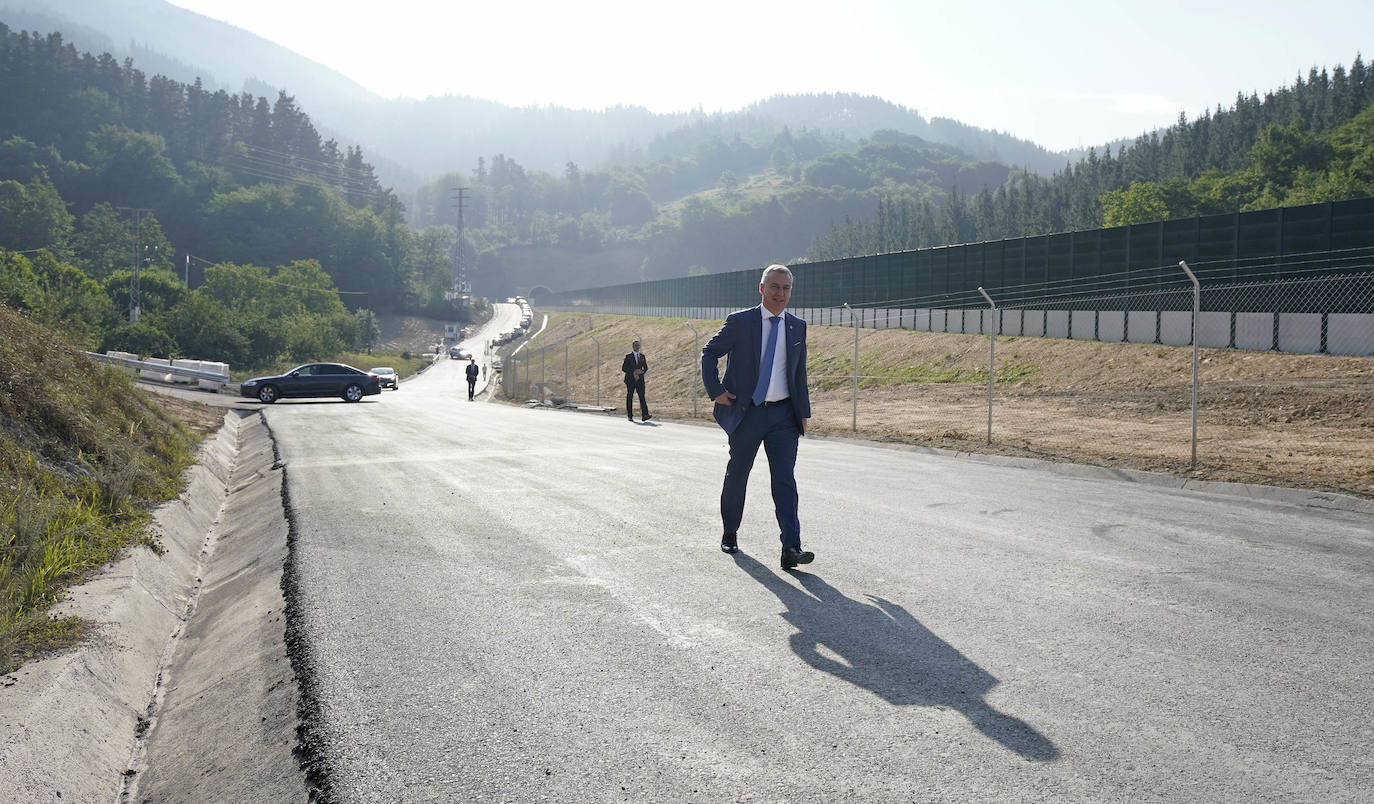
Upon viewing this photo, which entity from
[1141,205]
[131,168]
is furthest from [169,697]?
[131,168]

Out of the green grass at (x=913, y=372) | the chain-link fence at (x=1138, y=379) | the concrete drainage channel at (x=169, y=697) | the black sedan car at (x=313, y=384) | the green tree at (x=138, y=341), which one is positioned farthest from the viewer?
the green tree at (x=138, y=341)

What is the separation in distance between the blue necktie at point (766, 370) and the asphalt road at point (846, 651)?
3.92 ft

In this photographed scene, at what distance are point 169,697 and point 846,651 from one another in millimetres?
3499

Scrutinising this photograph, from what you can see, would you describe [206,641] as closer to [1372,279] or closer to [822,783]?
[822,783]

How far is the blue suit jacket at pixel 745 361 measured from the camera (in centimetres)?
709

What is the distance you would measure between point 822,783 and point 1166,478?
10323 mm

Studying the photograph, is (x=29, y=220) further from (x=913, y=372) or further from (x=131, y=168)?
(x=913, y=372)

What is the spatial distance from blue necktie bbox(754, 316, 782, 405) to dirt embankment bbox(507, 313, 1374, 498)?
7153mm

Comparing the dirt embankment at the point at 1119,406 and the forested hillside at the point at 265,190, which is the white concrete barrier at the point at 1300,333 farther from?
the forested hillside at the point at 265,190

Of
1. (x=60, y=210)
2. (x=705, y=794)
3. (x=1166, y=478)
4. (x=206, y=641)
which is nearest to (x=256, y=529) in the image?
(x=206, y=641)

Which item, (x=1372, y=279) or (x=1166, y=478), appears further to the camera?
(x=1372, y=279)

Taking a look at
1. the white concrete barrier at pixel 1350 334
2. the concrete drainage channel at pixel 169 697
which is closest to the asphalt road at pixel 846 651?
the concrete drainage channel at pixel 169 697

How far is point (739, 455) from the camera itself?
7246mm

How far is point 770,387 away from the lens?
710 cm
